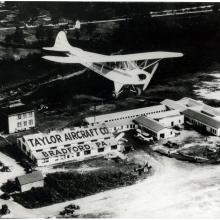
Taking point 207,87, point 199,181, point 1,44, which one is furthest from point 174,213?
point 1,44

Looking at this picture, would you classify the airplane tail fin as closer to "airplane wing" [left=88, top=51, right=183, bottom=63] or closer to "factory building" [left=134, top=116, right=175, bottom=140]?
"airplane wing" [left=88, top=51, right=183, bottom=63]

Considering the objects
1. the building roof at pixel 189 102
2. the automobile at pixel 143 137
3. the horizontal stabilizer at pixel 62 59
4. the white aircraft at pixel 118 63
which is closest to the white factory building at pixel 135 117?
the automobile at pixel 143 137

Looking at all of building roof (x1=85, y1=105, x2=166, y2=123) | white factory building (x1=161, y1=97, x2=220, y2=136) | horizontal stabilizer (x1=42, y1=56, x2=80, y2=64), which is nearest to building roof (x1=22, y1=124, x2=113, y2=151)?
building roof (x1=85, y1=105, x2=166, y2=123)

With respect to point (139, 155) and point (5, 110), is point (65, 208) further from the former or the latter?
point (5, 110)

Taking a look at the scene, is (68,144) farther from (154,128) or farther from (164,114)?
(164,114)

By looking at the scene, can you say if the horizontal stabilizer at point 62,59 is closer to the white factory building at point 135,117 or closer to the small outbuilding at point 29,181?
the white factory building at point 135,117

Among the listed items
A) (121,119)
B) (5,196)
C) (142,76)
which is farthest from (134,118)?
(5,196)
